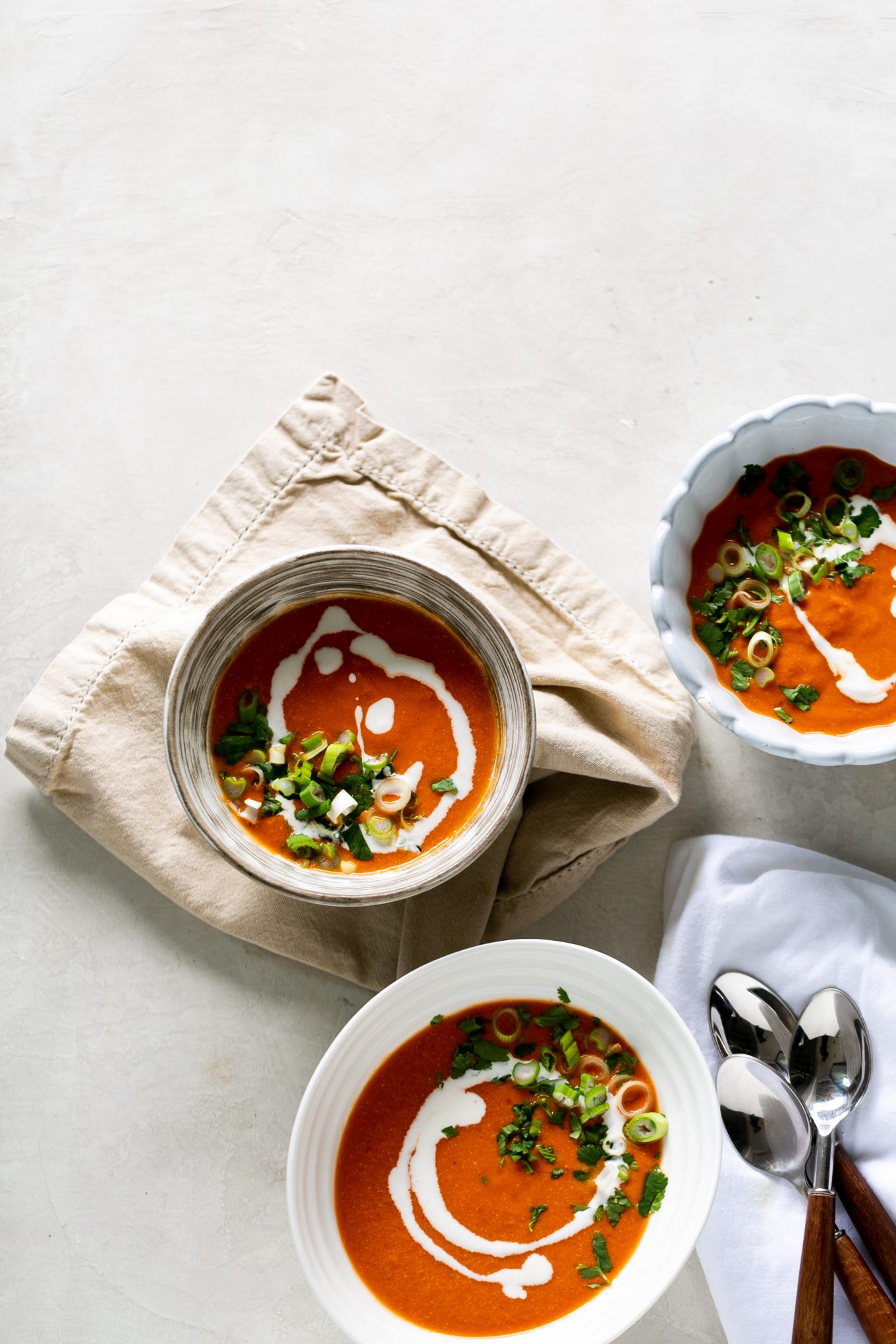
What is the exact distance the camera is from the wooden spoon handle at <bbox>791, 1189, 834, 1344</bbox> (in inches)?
83.6

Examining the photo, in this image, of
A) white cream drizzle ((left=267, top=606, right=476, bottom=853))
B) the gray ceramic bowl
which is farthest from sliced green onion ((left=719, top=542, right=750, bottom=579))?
white cream drizzle ((left=267, top=606, right=476, bottom=853))

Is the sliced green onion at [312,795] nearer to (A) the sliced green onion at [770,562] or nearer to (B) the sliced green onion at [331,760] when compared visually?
(B) the sliced green onion at [331,760]

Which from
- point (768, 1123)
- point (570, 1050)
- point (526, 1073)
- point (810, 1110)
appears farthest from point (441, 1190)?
point (810, 1110)

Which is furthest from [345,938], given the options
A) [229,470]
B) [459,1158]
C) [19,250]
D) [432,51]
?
[432,51]

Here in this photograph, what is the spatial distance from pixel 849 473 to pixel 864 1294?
5.67ft

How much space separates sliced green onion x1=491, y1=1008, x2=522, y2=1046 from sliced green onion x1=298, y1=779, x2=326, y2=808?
58 cm

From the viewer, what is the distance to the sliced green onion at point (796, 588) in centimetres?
220

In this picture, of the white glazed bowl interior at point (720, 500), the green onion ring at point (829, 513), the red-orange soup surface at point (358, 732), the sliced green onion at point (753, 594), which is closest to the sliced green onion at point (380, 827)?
the red-orange soup surface at point (358, 732)

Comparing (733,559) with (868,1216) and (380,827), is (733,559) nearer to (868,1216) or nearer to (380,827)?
(380,827)

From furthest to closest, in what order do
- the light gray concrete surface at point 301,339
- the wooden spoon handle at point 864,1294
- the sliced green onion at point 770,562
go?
the light gray concrete surface at point 301,339 < the sliced green onion at point 770,562 < the wooden spoon handle at point 864,1294

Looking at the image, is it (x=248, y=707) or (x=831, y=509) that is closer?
(x=248, y=707)

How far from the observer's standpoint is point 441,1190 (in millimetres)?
2160

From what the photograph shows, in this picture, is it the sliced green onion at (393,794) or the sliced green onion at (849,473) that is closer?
the sliced green onion at (393,794)

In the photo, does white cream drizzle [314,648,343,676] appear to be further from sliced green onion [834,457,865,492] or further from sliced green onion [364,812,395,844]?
sliced green onion [834,457,865,492]
